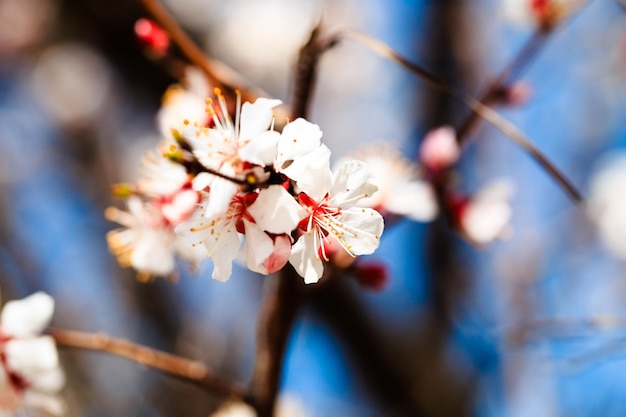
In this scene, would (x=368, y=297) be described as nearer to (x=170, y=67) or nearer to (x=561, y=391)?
(x=561, y=391)

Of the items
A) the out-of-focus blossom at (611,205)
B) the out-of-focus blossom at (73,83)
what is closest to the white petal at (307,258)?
the out-of-focus blossom at (611,205)

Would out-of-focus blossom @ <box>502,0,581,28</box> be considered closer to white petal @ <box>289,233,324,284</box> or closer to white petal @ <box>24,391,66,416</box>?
white petal @ <box>289,233,324,284</box>

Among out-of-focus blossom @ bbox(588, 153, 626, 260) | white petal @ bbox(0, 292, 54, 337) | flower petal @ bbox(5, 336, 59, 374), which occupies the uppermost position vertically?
out-of-focus blossom @ bbox(588, 153, 626, 260)

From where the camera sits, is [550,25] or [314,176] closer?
[314,176]

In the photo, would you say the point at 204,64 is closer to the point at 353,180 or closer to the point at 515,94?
the point at 353,180

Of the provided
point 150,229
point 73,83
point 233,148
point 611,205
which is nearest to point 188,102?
point 150,229

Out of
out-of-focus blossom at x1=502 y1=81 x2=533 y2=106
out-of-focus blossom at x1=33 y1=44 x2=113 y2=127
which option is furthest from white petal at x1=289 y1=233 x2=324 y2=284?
out-of-focus blossom at x1=33 y1=44 x2=113 y2=127

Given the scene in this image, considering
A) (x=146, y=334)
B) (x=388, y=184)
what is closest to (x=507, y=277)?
(x=388, y=184)
